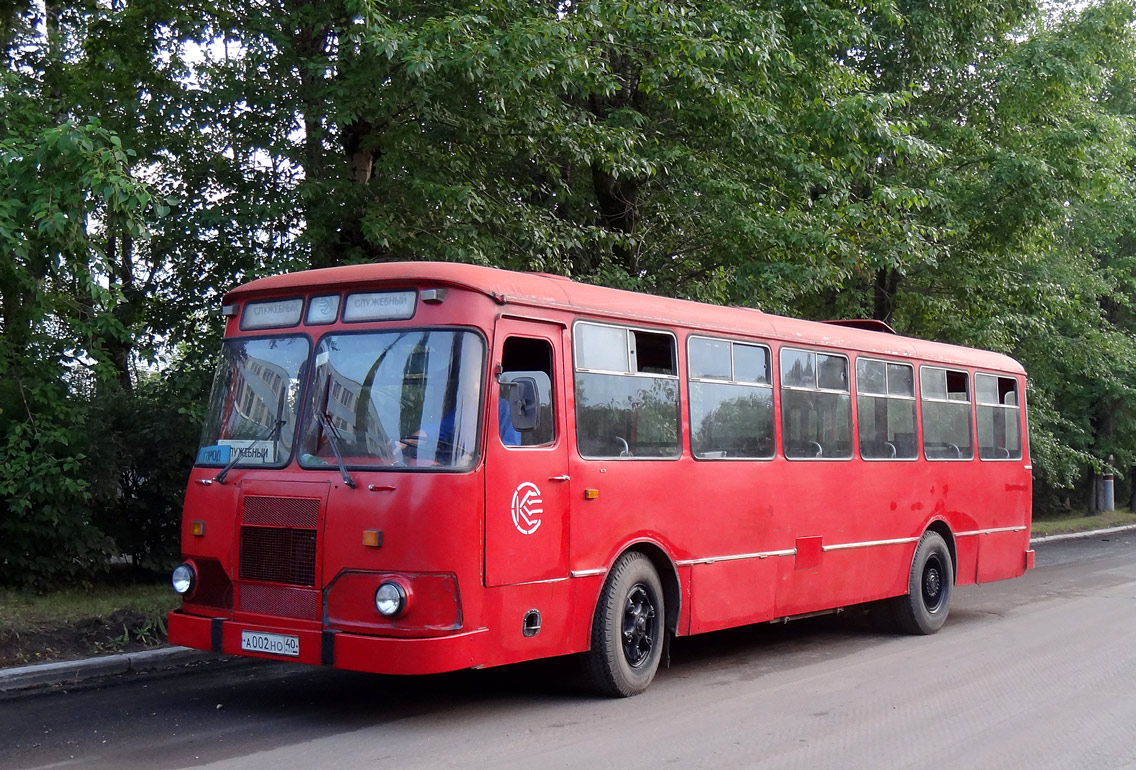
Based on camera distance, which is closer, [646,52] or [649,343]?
[649,343]

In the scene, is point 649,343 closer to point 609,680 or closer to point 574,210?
point 609,680

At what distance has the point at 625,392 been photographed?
9148 mm

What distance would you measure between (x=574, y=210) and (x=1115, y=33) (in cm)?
1160

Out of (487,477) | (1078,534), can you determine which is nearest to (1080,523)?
(1078,534)

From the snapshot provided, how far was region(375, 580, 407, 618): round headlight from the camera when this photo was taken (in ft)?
24.3

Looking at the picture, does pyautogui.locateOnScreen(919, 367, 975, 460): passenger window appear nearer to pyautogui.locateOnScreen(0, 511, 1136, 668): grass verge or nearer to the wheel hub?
the wheel hub

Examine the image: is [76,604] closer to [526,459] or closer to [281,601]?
[281,601]

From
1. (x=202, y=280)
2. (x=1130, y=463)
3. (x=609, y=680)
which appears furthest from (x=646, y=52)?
(x=1130, y=463)

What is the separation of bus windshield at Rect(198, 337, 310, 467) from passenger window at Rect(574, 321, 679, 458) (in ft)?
6.64

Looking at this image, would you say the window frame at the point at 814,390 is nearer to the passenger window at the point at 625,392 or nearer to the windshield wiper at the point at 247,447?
the passenger window at the point at 625,392

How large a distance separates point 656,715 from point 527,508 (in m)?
1.72

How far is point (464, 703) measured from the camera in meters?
8.66

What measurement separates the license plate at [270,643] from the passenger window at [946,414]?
25.7ft

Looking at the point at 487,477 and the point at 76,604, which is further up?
the point at 487,477
